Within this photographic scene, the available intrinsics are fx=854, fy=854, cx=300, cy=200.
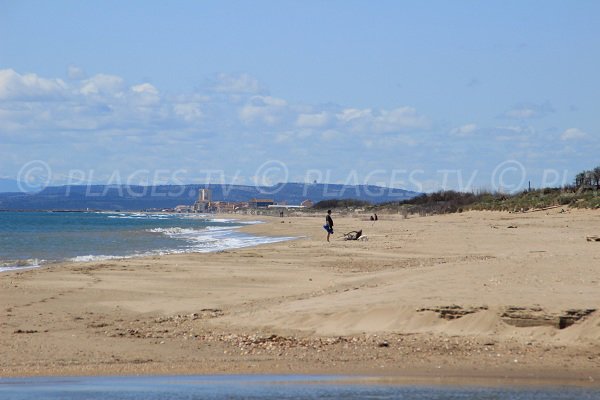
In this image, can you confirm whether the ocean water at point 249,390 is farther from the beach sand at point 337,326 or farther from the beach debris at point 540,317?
the beach debris at point 540,317

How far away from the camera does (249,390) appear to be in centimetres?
934

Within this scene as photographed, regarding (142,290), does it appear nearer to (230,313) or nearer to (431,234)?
(230,313)

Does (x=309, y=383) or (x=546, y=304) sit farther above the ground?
(x=546, y=304)

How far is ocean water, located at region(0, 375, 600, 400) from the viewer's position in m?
8.98

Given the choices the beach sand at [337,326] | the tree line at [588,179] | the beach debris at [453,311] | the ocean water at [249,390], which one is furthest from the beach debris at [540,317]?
the tree line at [588,179]

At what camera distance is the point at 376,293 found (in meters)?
14.0

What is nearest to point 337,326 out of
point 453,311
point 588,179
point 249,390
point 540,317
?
point 453,311

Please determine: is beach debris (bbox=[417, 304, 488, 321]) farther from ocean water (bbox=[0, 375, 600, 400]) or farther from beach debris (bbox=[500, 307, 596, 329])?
ocean water (bbox=[0, 375, 600, 400])

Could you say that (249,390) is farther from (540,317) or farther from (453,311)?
(540,317)

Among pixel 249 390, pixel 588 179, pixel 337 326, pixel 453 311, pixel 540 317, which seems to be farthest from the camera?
pixel 588 179

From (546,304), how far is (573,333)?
82cm

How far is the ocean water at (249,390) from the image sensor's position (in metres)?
8.98

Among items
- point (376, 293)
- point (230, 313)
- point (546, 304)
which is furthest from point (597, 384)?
point (230, 313)

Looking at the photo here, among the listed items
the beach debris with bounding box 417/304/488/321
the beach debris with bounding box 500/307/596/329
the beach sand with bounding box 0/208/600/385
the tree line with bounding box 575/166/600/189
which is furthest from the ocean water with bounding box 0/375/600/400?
the tree line with bounding box 575/166/600/189
